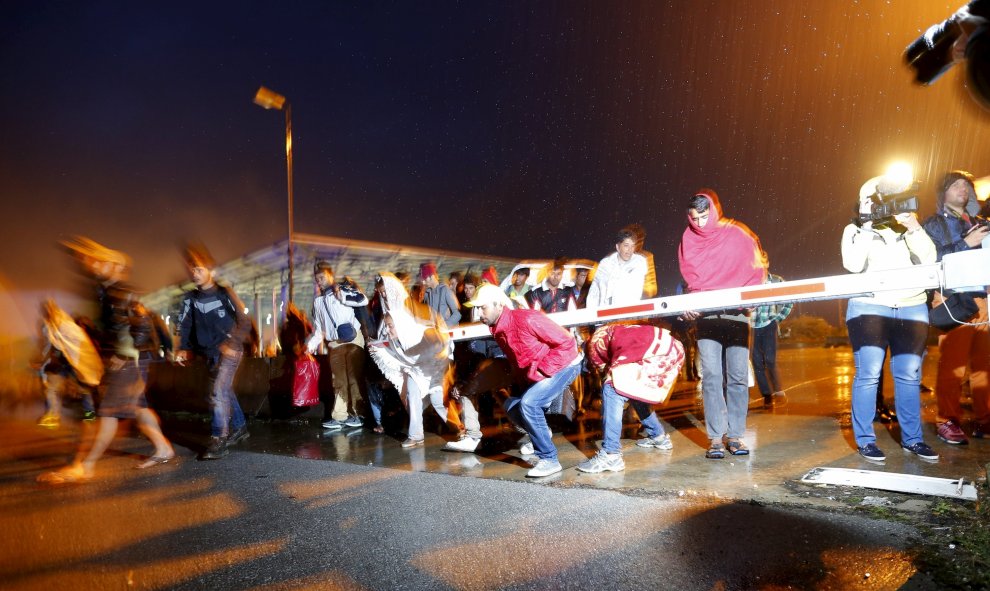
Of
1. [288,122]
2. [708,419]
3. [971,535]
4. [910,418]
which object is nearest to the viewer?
[971,535]

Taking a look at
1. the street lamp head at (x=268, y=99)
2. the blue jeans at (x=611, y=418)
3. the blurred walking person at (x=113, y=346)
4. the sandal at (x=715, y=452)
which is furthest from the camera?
the street lamp head at (x=268, y=99)

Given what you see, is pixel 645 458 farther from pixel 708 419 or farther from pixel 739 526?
pixel 739 526

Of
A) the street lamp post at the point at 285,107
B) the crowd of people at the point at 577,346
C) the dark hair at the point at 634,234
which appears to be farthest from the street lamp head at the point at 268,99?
the dark hair at the point at 634,234

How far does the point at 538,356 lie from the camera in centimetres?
439

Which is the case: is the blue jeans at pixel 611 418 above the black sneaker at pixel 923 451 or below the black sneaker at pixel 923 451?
above

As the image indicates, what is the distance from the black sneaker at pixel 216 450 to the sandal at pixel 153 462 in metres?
0.32

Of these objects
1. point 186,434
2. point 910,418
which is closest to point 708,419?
point 910,418

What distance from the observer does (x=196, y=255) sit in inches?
243

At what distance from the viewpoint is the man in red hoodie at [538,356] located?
4363 millimetres

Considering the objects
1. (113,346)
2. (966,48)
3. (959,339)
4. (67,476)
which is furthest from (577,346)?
(67,476)

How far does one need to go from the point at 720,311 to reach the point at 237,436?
18.0 ft

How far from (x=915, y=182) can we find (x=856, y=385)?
153 cm

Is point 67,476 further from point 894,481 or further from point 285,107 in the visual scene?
point 285,107

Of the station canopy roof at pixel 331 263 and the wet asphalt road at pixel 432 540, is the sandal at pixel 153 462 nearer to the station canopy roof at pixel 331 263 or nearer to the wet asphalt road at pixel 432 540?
the wet asphalt road at pixel 432 540
